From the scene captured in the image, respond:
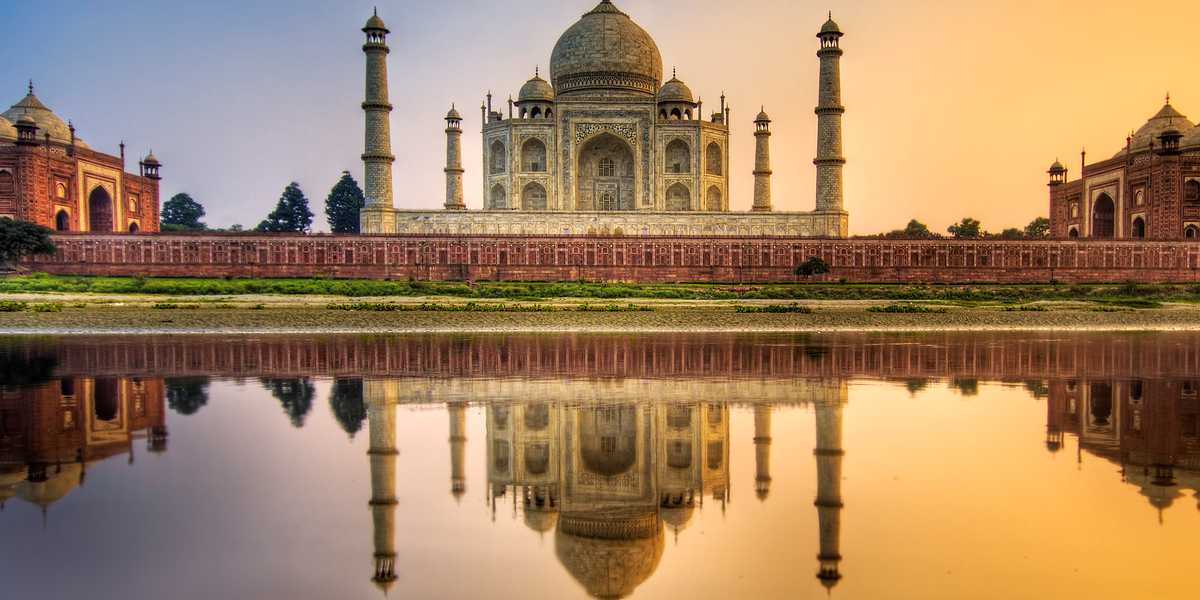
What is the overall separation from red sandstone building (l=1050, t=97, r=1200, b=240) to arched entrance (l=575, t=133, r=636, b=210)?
22.1m

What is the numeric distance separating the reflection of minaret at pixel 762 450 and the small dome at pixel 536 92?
123ft

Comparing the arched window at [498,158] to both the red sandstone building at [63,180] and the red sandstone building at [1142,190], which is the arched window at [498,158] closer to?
the red sandstone building at [63,180]

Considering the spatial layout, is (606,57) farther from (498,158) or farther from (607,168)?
(498,158)

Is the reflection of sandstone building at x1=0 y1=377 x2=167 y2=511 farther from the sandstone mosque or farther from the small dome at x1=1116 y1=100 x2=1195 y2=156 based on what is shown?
the small dome at x1=1116 y1=100 x2=1195 y2=156

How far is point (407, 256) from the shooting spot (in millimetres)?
36312

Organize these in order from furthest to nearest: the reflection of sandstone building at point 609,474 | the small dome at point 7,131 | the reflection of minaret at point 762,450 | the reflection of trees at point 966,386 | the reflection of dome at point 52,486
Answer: the small dome at point 7,131 < the reflection of trees at point 966,386 < the reflection of minaret at point 762,450 < the reflection of dome at point 52,486 < the reflection of sandstone building at point 609,474

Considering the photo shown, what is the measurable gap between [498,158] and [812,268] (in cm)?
1855

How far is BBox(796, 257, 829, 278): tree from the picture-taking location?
117 feet

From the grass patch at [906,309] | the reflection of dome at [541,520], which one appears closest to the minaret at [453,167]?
the grass patch at [906,309]

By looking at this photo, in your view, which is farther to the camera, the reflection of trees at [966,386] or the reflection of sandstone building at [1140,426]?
the reflection of trees at [966,386]

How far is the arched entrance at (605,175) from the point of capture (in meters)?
45.2

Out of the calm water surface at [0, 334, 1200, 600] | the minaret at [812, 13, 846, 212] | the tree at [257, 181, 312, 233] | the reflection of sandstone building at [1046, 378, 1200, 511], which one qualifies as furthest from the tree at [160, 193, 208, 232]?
the reflection of sandstone building at [1046, 378, 1200, 511]

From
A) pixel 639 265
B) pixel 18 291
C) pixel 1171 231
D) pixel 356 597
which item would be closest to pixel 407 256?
pixel 639 265

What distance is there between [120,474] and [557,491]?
3.65 m
